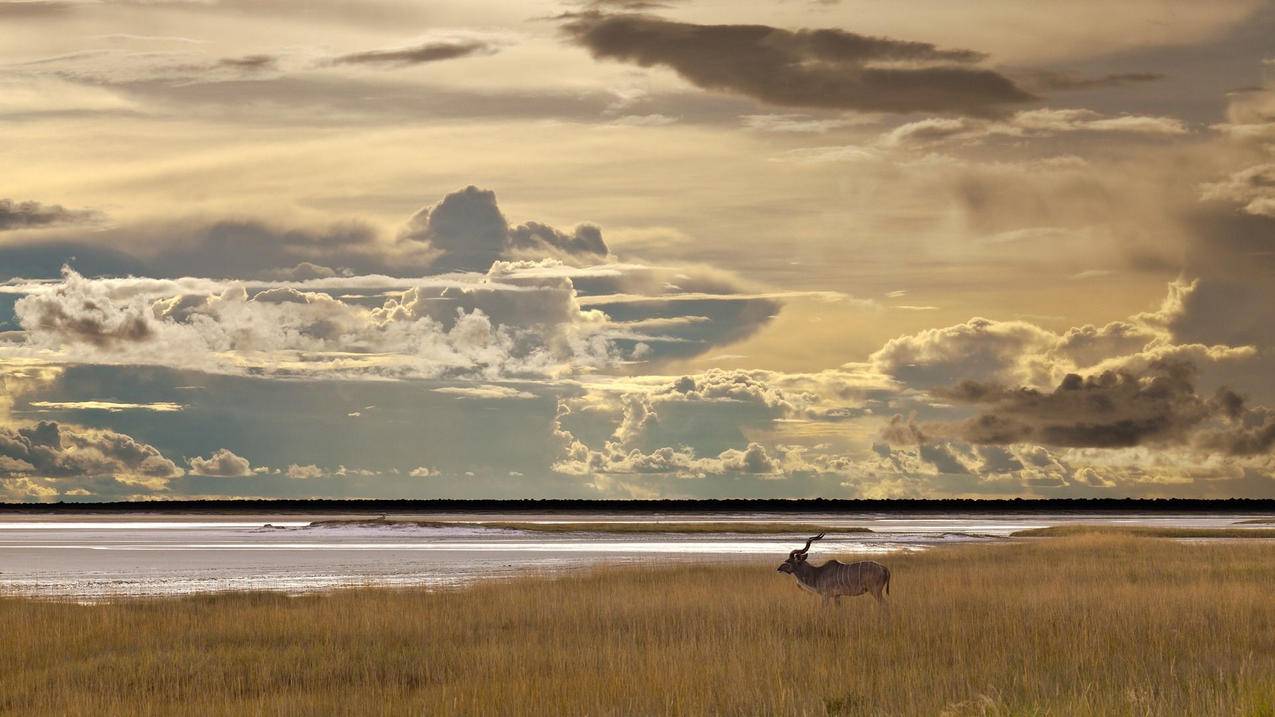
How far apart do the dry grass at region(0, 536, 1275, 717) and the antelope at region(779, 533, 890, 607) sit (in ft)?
1.47

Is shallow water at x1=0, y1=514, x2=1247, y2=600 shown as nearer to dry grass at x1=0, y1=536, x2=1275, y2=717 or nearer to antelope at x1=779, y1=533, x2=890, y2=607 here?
dry grass at x1=0, y1=536, x2=1275, y2=717

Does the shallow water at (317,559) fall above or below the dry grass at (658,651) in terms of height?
below

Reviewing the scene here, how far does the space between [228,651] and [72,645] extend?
3.02 meters

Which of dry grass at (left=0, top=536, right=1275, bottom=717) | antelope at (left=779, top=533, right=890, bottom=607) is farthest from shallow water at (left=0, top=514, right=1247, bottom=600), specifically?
antelope at (left=779, top=533, right=890, bottom=607)

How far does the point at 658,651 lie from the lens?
755 inches

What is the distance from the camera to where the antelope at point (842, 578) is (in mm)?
24328

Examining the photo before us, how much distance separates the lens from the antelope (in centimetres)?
2433

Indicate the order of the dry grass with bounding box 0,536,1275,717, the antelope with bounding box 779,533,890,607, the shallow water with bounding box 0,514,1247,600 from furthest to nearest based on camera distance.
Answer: the shallow water with bounding box 0,514,1247,600, the antelope with bounding box 779,533,890,607, the dry grass with bounding box 0,536,1275,717

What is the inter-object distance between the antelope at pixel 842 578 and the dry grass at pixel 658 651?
17.7 inches

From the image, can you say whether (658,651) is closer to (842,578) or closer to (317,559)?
(842,578)

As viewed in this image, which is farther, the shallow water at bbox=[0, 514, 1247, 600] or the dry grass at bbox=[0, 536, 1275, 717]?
the shallow water at bbox=[0, 514, 1247, 600]

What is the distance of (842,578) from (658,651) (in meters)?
6.31

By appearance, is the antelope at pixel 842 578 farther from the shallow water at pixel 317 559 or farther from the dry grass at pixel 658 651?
the shallow water at pixel 317 559

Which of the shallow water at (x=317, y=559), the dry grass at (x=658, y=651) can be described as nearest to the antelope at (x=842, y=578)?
the dry grass at (x=658, y=651)
